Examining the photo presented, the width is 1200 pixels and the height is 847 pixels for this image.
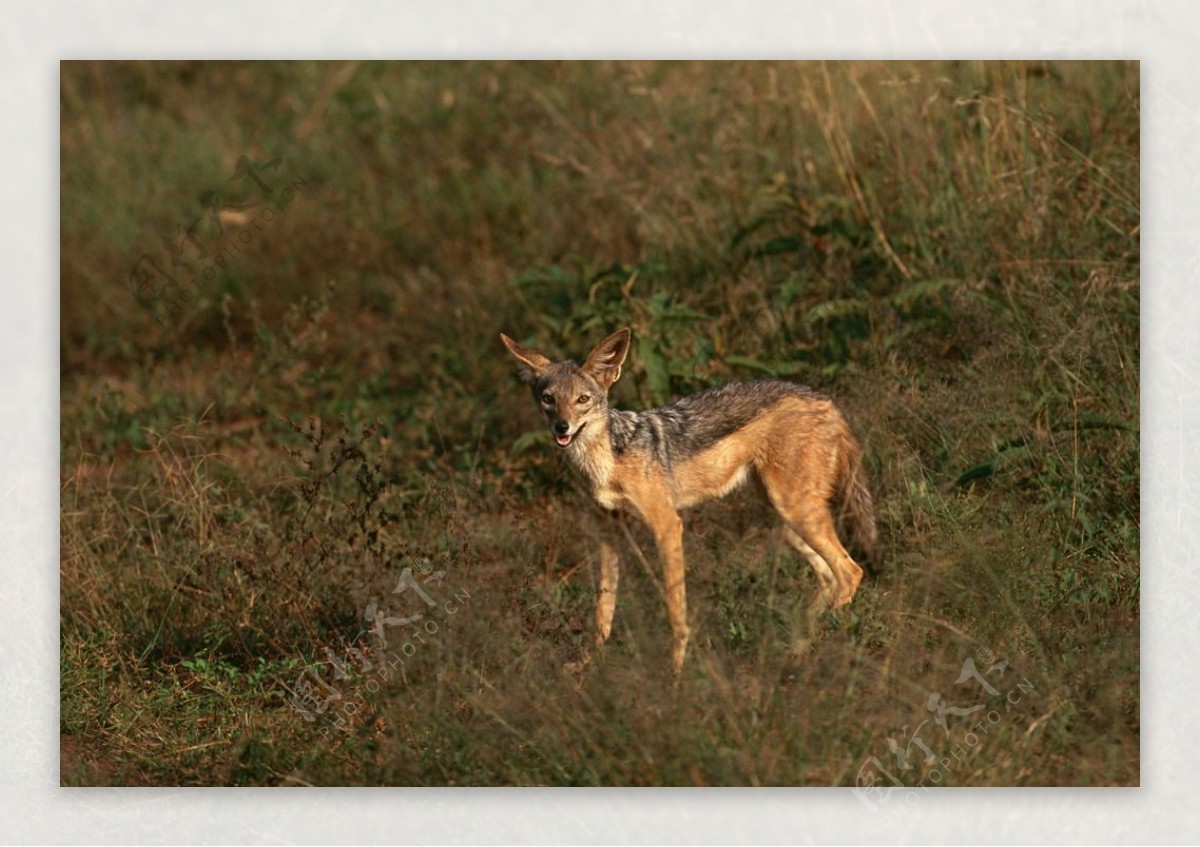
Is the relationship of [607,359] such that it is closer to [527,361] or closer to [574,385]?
[574,385]

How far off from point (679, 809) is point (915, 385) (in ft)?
10.2

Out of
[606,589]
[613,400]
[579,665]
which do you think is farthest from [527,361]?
[613,400]

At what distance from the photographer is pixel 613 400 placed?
31.4 feet

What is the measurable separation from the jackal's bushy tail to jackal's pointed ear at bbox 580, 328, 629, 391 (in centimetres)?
122

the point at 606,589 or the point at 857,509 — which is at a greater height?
the point at 857,509

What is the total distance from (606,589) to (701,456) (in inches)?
33.8

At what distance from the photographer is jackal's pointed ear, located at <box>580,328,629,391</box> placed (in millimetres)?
7809

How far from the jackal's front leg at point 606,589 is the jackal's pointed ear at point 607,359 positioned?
777 millimetres

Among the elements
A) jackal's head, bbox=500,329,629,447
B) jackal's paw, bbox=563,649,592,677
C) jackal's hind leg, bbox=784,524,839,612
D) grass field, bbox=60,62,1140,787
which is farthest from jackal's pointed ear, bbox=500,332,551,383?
jackal's hind leg, bbox=784,524,839,612

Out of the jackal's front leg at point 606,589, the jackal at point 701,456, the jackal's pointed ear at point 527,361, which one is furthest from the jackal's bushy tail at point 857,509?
the jackal's pointed ear at point 527,361

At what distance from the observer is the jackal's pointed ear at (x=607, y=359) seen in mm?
7809

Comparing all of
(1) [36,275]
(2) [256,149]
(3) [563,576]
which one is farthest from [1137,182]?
(2) [256,149]

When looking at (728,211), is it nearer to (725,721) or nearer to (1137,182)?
(1137,182)

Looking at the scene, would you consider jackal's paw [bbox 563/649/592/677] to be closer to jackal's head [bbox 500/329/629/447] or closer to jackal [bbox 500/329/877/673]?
jackal [bbox 500/329/877/673]
